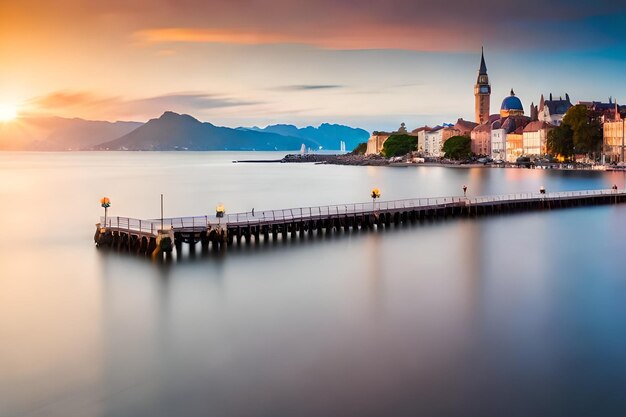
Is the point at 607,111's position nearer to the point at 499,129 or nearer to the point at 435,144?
the point at 499,129

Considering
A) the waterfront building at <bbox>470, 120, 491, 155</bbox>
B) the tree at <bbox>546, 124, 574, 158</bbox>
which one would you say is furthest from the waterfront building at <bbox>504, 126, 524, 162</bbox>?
the tree at <bbox>546, 124, 574, 158</bbox>

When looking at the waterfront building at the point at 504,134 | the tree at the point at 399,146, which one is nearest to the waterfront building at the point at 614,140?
the waterfront building at the point at 504,134

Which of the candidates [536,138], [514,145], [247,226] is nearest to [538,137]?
[536,138]

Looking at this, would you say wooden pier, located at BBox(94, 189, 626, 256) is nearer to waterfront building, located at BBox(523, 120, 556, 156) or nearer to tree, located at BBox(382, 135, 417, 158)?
waterfront building, located at BBox(523, 120, 556, 156)

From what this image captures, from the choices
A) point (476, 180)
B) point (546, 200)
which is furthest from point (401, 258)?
point (476, 180)

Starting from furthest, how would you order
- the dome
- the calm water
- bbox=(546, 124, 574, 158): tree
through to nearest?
the dome
bbox=(546, 124, 574, 158): tree
the calm water

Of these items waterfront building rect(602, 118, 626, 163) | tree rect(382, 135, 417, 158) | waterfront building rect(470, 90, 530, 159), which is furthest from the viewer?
tree rect(382, 135, 417, 158)

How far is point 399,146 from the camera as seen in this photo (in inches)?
7677

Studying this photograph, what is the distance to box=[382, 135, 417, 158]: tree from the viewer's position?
194 metres

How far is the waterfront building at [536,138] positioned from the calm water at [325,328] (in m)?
112

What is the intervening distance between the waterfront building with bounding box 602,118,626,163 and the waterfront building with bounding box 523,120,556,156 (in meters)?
21.1

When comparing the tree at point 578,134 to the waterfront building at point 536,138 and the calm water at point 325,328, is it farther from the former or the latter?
the calm water at point 325,328

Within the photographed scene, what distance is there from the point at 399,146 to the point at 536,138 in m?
51.3

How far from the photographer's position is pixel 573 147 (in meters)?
126
